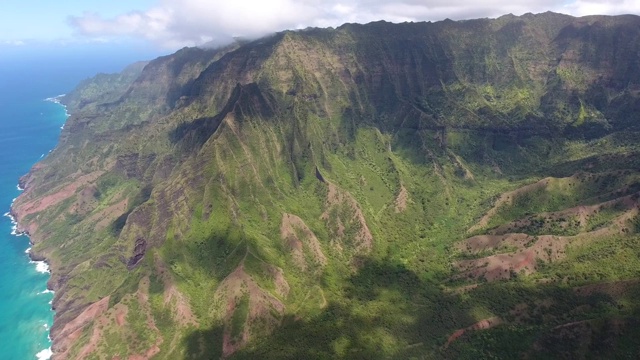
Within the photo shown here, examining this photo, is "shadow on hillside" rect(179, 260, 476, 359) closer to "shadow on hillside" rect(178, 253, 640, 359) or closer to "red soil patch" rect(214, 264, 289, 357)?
"shadow on hillside" rect(178, 253, 640, 359)

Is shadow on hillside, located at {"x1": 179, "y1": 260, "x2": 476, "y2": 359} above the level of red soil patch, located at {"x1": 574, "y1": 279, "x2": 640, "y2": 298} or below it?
below

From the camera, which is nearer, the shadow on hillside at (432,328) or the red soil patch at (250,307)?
the shadow on hillside at (432,328)

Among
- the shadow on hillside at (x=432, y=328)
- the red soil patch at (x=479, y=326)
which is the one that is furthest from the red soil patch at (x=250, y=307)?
the red soil patch at (x=479, y=326)

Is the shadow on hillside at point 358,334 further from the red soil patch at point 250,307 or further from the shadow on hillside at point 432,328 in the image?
the red soil patch at point 250,307

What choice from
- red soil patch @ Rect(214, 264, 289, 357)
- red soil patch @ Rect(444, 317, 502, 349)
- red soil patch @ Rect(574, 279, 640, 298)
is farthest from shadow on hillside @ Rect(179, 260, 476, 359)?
red soil patch @ Rect(574, 279, 640, 298)

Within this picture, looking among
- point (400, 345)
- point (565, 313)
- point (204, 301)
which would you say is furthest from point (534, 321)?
point (204, 301)

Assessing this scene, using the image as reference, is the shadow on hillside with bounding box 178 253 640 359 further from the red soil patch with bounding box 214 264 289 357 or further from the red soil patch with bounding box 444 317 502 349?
the red soil patch with bounding box 214 264 289 357

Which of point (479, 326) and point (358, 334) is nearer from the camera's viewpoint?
point (479, 326)

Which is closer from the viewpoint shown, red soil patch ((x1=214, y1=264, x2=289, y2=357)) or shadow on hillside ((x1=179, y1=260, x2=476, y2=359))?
shadow on hillside ((x1=179, y1=260, x2=476, y2=359))

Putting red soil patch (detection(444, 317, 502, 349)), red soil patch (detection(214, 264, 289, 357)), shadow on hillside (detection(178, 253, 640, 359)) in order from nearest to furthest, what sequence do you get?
1. shadow on hillside (detection(178, 253, 640, 359))
2. red soil patch (detection(444, 317, 502, 349))
3. red soil patch (detection(214, 264, 289, 357))

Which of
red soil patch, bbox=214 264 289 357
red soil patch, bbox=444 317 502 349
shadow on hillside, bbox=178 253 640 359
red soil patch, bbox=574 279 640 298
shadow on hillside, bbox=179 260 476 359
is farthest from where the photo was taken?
red soil patch, bbox=214 264 289 357

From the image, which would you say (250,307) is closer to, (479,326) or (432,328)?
(432,328)

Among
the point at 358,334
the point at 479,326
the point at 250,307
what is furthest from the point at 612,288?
the point at 250,307
